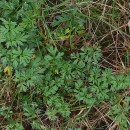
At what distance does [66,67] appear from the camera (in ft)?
8.73

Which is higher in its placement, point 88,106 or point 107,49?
point 107,49

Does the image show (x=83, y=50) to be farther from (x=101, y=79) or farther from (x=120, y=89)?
(x=120, y=89)

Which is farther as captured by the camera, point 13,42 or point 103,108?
point 103,108

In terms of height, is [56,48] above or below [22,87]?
above

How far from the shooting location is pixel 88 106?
9.07ft

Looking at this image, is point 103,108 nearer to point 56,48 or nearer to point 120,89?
point 120,89

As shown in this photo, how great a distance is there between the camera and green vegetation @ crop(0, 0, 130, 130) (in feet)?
8.68

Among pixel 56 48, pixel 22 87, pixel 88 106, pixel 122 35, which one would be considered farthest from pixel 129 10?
pixel 22 87

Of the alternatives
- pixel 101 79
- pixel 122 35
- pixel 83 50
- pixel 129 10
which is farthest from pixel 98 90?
pixel 129 10

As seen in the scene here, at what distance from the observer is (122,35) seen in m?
2.82

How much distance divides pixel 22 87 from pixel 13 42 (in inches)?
15.6

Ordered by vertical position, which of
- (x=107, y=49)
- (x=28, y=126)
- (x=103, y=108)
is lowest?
(x=28, y=126)

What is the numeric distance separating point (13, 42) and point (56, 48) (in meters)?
0.37

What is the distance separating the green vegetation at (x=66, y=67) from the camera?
104 inches
